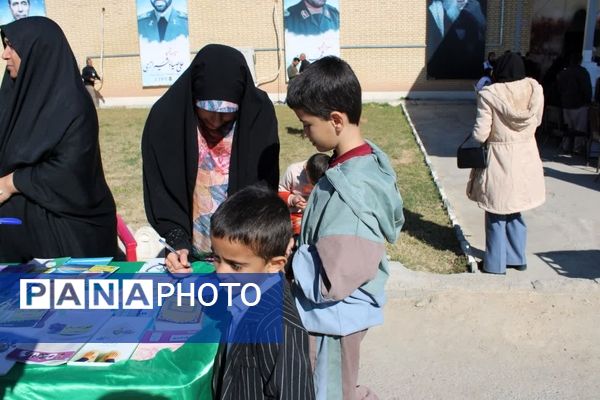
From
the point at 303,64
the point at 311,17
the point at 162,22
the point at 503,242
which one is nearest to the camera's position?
the point at 503,242

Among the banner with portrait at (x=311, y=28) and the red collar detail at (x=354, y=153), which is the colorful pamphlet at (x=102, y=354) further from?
the banner with portrait at (x=311, y=28)

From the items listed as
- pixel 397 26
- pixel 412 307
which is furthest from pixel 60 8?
pixel 412 307

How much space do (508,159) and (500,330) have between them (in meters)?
1.45

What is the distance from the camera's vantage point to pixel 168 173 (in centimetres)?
287

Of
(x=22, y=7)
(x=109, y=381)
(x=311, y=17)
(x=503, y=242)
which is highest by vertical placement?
(x=22, y=7)

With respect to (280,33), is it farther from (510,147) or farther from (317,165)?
(317,165)

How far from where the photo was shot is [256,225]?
1.93m

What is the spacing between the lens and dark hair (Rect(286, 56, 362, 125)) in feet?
6.62

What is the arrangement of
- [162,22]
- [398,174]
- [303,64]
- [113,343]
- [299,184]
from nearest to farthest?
→ [113,343], [299,184], [398,174], [303,64], [162,22]

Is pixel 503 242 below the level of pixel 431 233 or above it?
above

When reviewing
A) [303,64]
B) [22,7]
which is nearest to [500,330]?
[303,64]

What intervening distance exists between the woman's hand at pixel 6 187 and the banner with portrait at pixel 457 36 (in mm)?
20279

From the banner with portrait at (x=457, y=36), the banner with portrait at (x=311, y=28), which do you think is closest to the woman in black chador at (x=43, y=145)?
the banner with portrait at (x=311, y=28)

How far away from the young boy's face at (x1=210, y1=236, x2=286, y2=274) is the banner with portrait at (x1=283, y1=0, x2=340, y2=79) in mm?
20418
